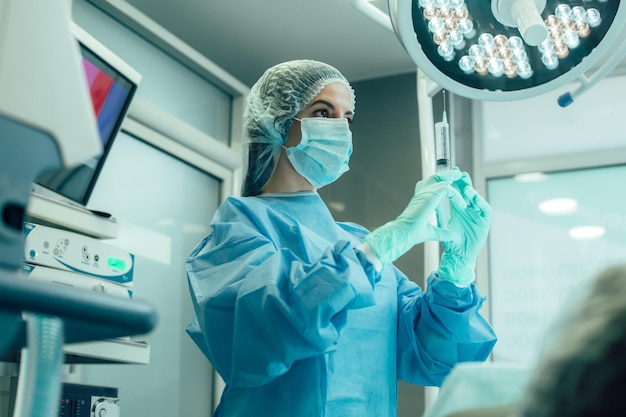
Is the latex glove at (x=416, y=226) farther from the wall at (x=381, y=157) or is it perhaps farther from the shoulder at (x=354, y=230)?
the wall at (x=381, y=157)

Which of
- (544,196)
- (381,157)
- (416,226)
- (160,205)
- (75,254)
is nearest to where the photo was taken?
(416,226)

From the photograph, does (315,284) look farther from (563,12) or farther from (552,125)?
(552,125)

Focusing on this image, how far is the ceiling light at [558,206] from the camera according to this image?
10.9 ft

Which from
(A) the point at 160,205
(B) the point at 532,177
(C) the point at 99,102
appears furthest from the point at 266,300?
(B) the point at 532,177

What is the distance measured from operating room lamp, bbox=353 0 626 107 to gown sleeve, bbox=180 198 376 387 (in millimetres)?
377

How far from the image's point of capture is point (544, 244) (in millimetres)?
3307

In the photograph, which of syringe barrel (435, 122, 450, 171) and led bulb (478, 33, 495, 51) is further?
syringe barrel (435, 122, 450, 171)

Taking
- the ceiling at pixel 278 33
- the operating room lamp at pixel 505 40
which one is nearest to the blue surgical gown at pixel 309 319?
the operating room lamp at pixel 505 40

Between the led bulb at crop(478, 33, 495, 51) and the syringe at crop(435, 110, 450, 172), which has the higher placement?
the led bulb at crop(478, 33, 495, 51)

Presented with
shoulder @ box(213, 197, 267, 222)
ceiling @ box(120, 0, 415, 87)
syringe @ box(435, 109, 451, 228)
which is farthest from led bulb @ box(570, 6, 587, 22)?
ceiling @ box(120, 0, 415, 87)

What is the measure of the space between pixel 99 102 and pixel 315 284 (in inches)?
51.7

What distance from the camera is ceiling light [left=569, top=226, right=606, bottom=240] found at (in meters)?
3.22

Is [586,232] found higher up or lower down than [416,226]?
higher up

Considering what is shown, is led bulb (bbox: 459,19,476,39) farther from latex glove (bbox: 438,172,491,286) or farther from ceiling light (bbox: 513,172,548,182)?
ceiling light (bbox: 513,172,548,182)
